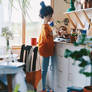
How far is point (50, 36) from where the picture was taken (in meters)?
3.21

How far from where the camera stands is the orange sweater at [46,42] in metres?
3.19

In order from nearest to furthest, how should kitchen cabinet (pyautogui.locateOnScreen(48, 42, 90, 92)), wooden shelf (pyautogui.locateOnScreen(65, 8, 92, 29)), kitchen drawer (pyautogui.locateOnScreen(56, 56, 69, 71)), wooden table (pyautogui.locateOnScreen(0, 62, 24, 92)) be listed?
1. wooden table (pyautogui.locateOnScreen(0, 62, 24, 92))
2. kitchen cabinet (pyautogui.locateOnScreen(48, 42, 90, 92))
3. kitchen drawer (pyautogui.locateOnScreen(56, 56, 69, 71))
4. wooden shelf (pyautogui.locateOnScreen(65, 8, 92, 29))

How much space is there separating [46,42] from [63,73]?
1.86 ft

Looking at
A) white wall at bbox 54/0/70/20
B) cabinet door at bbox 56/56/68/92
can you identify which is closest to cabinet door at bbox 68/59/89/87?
cabinet door at bbox 56/56/68/92

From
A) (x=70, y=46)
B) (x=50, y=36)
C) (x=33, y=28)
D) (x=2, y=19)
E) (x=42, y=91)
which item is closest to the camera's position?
(x=70, y=46)

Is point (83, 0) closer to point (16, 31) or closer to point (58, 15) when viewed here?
point (58, 15)

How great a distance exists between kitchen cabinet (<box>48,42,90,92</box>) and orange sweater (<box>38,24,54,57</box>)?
0.11 metres

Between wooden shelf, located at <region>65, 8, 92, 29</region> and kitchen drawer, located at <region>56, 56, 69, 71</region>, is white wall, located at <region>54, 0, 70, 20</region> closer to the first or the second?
wooden shelf, located at <region>65, 8, 92, 29</region>

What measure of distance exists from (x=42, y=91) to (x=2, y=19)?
1763 millimetres

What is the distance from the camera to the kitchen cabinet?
9.00 feet

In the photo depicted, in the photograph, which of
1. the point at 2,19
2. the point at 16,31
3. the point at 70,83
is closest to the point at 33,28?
the point at 16,31

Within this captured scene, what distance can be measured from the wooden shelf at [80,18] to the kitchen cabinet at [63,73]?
60 cm

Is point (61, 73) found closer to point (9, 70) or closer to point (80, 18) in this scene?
point (9, 70)

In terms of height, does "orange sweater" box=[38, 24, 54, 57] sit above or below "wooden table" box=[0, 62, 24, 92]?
above
